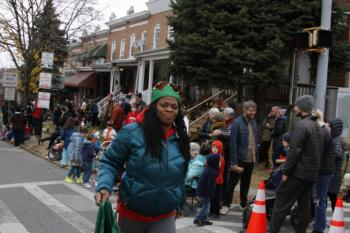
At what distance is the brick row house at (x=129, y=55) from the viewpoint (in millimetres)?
30641

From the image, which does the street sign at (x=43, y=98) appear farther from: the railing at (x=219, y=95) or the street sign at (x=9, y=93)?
the street sign at (x=9, y=93)

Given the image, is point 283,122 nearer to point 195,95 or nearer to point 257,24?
point 257,24

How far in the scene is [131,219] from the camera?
398cm

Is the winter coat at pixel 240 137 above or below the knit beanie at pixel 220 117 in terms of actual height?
below

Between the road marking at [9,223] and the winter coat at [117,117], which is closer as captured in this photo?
the road marking at [9,223]

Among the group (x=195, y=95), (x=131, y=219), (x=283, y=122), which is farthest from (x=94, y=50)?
(x=131, y=219)

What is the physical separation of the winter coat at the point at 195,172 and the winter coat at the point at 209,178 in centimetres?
61

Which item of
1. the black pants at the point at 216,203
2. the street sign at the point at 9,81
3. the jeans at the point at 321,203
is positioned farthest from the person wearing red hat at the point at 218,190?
the street sign at the point at 9,81

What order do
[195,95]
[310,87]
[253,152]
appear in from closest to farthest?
[253,152]
[310,87]
[195,95]

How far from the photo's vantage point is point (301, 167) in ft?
21.7

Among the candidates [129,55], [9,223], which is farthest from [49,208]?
[129,55]

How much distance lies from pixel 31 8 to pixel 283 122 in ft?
60.4

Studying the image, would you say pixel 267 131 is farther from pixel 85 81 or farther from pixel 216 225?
pixel 85 81

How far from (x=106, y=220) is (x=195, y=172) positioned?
5418mm
